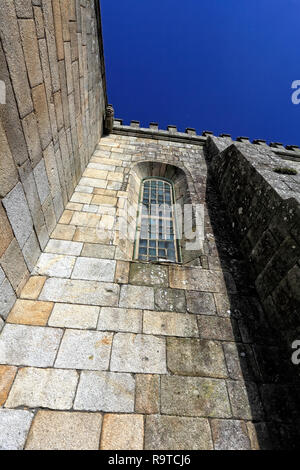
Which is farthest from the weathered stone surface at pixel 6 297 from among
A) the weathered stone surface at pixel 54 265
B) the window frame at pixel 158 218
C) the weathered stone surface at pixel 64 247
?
the window frame at pixel 158 218

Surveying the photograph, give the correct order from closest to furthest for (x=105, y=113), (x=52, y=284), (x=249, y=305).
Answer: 1. (x=52, y=284)
2. (x=249, y=305)
3. (x=105, y=113)

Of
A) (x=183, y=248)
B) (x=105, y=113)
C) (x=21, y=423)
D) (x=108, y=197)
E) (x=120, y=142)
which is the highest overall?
(x=105, y=113)

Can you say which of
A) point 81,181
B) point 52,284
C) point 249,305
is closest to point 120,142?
point 81,181

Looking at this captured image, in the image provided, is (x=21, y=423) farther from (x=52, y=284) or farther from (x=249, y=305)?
(x=249, y=305)

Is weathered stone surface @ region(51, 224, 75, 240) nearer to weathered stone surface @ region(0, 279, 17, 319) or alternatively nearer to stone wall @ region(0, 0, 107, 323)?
stone wall @ region(0, 0, 107, 323)

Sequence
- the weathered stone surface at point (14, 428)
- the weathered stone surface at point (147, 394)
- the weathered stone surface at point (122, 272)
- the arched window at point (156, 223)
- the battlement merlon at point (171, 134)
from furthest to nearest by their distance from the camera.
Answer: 1. the battlement merlon at point (171, 134)
2. the arched window at point (156, 223)
3. the weathered stone surface at point (122, 272)
4. the weathered stone surface at point (147, 394)
5. the weathered stone surface at point (14, 428)

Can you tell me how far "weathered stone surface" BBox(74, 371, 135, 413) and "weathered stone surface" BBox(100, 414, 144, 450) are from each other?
6 cm

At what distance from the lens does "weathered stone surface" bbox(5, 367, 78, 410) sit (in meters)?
1.82

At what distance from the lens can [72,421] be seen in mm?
1771

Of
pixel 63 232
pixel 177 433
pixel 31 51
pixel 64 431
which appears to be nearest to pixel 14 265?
pixel 63 232

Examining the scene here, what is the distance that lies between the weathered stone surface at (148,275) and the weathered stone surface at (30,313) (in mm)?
1188

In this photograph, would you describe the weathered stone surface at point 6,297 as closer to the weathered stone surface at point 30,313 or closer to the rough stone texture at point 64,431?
the weathered stone surface at point 30,313

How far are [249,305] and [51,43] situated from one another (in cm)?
452

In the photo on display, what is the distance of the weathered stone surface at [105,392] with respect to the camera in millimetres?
1888
